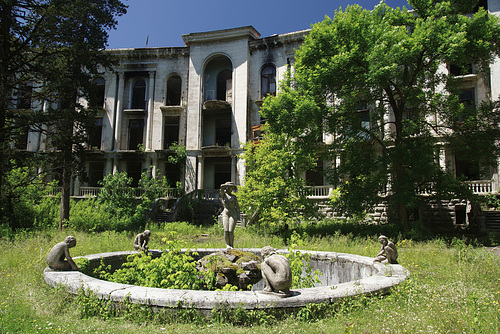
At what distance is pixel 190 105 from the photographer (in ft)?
94.3

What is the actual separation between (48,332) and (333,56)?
599 inches

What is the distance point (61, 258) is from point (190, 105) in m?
23.3

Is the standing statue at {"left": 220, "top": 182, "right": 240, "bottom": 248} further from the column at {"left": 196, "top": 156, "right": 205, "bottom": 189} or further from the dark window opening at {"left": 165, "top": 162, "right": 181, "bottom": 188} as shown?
the dark window opening at {"left": 165, "top": 162, "right": 181, "bottom": 188}

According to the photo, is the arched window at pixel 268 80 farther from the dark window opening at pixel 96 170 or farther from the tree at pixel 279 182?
the dark window opening at pixel 96 170

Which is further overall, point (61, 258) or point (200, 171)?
point (200, 171)

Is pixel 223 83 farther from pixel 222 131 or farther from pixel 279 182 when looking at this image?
pixel 279 182

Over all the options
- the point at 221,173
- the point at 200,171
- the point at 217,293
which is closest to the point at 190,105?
the point at 200,171

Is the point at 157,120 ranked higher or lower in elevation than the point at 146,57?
lower

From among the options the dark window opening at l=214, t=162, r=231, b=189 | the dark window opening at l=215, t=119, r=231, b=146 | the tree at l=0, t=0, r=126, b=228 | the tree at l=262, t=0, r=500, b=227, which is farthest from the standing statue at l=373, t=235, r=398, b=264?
the dark window opening at l=215, t=119, r=231, b=146

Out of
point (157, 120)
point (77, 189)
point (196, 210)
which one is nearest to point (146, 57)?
point (157, 120)

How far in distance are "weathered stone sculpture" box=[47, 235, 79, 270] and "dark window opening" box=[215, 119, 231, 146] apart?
77.4 ft

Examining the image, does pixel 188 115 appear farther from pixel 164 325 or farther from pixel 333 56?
pixel 164 325

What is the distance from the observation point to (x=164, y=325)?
4.48 meters

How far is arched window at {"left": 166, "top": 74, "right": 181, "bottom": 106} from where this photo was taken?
101 feet
